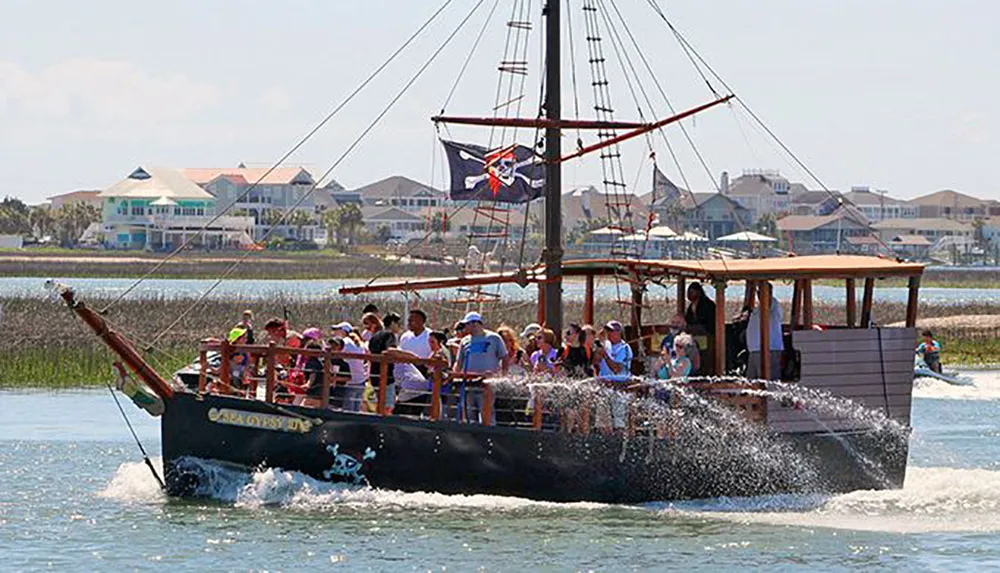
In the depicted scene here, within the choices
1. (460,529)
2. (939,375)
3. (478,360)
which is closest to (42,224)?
(939,375)

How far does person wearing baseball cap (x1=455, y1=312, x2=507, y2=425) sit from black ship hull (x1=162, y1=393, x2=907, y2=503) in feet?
0.83

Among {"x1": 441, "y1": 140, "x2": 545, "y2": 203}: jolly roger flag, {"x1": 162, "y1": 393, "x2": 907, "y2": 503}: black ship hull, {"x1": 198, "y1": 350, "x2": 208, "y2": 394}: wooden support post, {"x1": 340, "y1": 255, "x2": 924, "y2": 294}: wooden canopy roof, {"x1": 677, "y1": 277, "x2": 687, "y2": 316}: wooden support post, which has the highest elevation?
{"x1": 441, "y1": 140, "x2": 545, "y2": 203}: jolly roger flag

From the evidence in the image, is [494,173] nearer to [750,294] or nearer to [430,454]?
[750,294]

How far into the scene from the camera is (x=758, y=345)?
2272cm

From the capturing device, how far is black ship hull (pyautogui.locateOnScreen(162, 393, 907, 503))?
21125mm

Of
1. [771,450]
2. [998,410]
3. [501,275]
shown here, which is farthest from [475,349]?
[998,410]

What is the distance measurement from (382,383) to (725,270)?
3.88 metres

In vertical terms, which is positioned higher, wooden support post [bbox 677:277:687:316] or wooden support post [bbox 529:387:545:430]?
wooden support post [bbox 677:277:687:316]

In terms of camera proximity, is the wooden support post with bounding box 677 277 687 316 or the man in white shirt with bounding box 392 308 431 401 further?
the wooden support post with bounding box 677 277 687 316

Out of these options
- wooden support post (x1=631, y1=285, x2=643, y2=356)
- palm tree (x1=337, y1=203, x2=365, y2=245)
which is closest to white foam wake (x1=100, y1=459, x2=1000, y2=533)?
wooden support post (x1=631, y1=285, x2=643, y2=356)

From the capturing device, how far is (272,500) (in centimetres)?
2139

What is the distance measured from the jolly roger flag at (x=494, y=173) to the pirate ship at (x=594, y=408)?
0.52 metres

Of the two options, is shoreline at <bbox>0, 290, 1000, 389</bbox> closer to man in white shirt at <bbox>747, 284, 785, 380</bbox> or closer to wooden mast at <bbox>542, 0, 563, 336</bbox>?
wooden mast at <bbox>542, 0, 563, 336</bbox>

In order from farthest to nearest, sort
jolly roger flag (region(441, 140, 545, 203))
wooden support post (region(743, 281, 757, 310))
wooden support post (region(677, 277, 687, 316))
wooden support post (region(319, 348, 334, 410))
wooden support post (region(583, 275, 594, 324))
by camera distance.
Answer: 1. jolly roger flag (region(441, 140, 545, 203))
2. wooden support post (region(583, 275, 594, 324))
3. wooden support post (region(677, 277, 687, 316))
4. wooden support post (region(743, 281, 757, 310))
5. wooden support post (region(319, 348, 334, 410))
